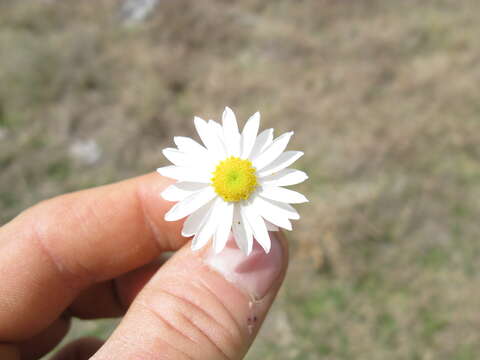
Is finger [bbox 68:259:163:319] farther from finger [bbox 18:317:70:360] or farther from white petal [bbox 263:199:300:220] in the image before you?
white petal [bbox 263:199:300:220]

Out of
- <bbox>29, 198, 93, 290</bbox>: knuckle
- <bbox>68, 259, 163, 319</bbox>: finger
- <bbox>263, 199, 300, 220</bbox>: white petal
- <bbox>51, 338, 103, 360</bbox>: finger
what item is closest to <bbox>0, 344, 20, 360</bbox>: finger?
<bbox>51, 338, 103, 360</bbox>: finger

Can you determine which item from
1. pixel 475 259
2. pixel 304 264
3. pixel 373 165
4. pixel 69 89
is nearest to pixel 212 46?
pixel 69 89

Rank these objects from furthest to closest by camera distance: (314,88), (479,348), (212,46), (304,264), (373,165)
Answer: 1. (212,46)
2. (314,88)
3. (373,165)
4. (304,264)
5. (479,348)

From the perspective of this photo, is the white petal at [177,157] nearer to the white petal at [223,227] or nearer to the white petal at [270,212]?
the white petal at [223,227]

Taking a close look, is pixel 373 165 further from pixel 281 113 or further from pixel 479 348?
pixel 479 348

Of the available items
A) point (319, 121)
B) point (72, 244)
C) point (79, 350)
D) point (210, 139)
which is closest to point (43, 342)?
point (79, 350)

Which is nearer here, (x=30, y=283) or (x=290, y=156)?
Result: (x=290, y=156)

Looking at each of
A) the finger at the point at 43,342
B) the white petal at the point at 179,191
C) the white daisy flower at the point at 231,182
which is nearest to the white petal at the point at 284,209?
the white daisy flower at the point at 231,182
